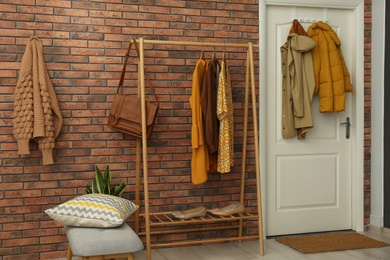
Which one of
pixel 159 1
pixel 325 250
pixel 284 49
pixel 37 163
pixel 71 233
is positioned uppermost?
pixel 159 1

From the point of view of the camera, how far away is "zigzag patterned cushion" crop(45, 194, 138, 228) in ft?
8.49

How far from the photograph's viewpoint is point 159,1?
3.63 m

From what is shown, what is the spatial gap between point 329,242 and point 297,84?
1360mm

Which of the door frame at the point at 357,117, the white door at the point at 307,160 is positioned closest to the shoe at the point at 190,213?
the white door at the point at 307,160

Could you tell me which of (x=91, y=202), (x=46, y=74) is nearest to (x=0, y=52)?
(x=46, y=74)

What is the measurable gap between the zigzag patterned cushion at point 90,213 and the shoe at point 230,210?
99 cm

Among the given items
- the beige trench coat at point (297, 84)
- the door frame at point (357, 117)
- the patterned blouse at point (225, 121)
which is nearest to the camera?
the patterned blouse at point (225, 121)

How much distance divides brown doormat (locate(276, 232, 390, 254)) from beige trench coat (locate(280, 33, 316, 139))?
0.90 metres

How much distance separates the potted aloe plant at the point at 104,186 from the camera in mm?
3253

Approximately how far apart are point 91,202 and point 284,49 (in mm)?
2184

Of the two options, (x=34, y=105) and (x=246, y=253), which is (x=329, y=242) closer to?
(x=246, y=253)

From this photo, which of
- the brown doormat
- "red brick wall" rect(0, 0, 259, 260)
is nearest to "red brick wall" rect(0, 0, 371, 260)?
"red brick wall" rect(0, 0, 259, 260)

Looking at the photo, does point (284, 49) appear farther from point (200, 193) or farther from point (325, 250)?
point (325, 250)

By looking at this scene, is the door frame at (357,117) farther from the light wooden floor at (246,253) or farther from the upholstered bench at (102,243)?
the upholstered bench at (102,243)
